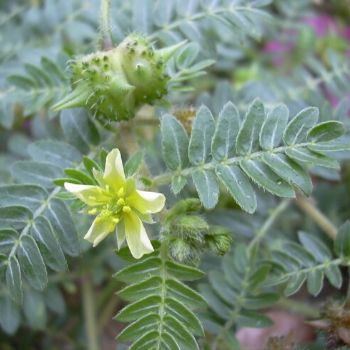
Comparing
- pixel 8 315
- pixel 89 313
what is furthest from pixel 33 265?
pixel 89 313

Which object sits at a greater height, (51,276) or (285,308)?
(51,276)

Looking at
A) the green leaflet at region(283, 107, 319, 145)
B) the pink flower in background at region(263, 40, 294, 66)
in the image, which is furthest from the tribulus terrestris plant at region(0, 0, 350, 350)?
the pink flower in background at region(263, 40, 294, 66)

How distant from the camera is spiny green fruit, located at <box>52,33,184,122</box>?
148cm

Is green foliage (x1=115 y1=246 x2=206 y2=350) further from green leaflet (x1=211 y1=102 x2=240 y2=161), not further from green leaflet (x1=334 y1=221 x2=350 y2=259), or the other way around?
green leaflet (x1=334 y1=221 x2=350 y2=259)

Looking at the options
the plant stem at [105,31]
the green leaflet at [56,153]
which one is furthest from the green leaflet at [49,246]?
the plant stem at [105,31]

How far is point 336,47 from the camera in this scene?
2.99 m

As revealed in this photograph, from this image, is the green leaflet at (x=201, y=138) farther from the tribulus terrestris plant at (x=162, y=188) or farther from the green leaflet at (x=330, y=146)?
the green leaflet at (x=330, y=146)

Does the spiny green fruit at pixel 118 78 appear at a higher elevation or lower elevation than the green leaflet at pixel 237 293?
higher

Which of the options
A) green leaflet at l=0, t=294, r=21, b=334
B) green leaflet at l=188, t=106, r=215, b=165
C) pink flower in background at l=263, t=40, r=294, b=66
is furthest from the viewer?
pink flower in background at l=263, t=40, r=294, b=66

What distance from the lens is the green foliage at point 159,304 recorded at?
4.46 ft

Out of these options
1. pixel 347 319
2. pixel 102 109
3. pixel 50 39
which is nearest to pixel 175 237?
pixel 102 109

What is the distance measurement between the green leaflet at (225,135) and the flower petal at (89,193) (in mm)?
294

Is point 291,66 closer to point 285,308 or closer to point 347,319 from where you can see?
point 285,308

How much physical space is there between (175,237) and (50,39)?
1267mm
